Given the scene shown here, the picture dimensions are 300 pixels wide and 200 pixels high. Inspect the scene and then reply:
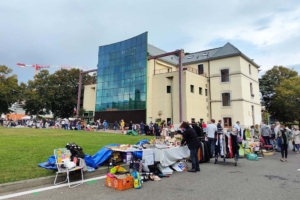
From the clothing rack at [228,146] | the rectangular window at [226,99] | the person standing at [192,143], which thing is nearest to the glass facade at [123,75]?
the rectangular window at [226,99]

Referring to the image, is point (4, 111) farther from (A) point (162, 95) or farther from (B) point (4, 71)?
(A) point (162, 95)

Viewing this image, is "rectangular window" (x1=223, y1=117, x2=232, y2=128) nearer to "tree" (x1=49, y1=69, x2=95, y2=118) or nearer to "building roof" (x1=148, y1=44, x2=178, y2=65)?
"building roof" (x1=148, y1=44, x2=178, y2=65)

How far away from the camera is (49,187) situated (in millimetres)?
5258

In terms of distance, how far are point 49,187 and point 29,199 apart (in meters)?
0.85

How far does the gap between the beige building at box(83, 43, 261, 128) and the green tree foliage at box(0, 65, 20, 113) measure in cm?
3207

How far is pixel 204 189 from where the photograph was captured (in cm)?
520

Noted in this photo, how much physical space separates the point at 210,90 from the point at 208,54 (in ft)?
22.8

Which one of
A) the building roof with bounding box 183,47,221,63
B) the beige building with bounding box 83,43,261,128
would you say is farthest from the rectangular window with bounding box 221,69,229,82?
the building roof with bounding box 183,47,221,63

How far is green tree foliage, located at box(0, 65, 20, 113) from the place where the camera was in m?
42.8

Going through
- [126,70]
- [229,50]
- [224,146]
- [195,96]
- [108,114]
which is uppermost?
[229,50]

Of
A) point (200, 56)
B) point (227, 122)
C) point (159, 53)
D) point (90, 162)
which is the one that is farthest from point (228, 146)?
point (159, 53)

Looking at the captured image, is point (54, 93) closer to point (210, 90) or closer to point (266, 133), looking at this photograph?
point (210, 90)

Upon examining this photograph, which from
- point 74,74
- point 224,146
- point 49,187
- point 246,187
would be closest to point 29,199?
point 49,187

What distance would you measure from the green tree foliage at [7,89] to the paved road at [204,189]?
154 feet
